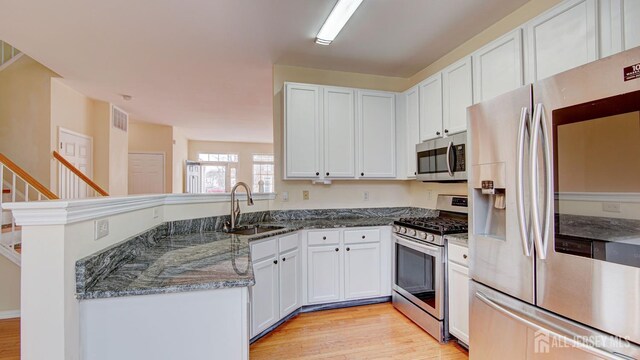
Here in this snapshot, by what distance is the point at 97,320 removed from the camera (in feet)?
4.05

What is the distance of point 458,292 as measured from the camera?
2199 mm

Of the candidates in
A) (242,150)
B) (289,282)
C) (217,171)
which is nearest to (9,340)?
(289,282)

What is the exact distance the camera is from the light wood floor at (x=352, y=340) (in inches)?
86.0

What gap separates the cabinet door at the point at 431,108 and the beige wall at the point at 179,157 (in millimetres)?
6222

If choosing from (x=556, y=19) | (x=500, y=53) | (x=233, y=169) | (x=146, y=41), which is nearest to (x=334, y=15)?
(x=500, y=53)

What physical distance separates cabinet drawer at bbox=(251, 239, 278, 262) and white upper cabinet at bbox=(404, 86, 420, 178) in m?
1.74

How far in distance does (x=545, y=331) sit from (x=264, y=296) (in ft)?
6.04

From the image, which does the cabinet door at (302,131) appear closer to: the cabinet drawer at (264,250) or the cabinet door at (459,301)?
the cabinet drawer at (264,250)

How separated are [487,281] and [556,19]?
5.50ft

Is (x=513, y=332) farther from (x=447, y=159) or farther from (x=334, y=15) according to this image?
(x=334, y=15)

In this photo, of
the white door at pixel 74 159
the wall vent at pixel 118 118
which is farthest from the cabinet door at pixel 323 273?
the wall vent at pixel 118 118

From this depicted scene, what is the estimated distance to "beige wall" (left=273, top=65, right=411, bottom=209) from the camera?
3365 mm

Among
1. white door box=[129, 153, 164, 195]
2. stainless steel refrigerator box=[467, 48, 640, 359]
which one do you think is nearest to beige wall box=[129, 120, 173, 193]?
white door box=[129, 153, 164, 195]

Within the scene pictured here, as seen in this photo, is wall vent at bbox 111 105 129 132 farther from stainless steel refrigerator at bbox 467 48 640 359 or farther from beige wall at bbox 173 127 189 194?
stainless steel refrigerator at bbox 467 48 640 359
